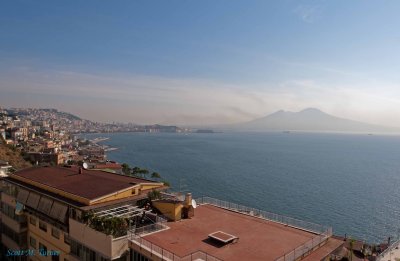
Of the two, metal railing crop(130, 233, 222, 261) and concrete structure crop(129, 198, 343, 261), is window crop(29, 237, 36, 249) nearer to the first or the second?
concrete structure crop(129, 198, 343, 261)

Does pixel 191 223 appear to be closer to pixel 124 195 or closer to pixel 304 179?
pixel 124 195

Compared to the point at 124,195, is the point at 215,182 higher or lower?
lower

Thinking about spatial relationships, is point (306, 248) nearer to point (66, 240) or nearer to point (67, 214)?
point (67, 214)

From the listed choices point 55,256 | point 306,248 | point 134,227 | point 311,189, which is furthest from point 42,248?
point 311,189

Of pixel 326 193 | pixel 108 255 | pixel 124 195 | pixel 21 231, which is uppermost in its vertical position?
pixel 124 195

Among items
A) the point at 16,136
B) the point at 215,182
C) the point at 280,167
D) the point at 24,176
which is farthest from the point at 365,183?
the point at 16,136

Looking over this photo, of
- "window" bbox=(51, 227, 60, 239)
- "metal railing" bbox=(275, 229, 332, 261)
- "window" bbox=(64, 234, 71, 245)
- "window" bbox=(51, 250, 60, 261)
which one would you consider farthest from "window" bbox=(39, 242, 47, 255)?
"metal railing" bbox=(275, 229, 332, 261)
